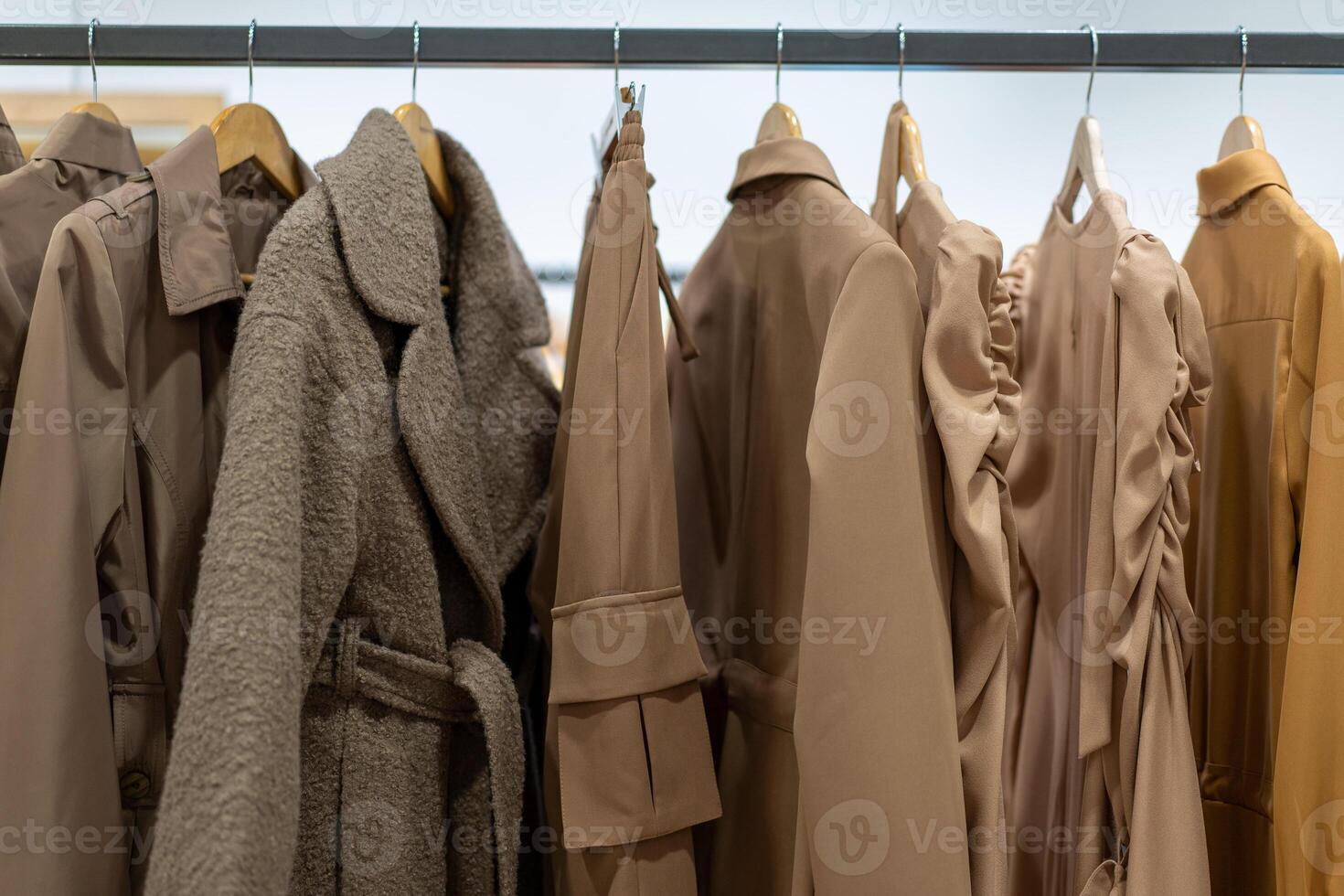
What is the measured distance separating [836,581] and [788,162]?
399mm

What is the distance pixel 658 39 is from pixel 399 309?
0.38 meters

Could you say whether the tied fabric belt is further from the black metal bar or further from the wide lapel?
the black metal bar

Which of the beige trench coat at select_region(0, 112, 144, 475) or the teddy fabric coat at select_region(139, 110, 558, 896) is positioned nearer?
the teddy fabric coat at select_region(139, 110, 558, 896)

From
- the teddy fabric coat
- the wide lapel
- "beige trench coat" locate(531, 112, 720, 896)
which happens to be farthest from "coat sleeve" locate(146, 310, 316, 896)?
"beige trench coat" locate(531, 112, 720, 896)

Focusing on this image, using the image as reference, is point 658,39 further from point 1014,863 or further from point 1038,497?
point 1014,863

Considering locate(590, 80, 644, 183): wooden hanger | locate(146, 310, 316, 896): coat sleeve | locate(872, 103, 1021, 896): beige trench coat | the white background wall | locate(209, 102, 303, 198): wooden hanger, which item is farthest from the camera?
the white background wall

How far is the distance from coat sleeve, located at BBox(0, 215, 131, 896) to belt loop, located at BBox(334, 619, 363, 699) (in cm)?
17

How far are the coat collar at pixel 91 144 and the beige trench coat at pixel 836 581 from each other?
0.61 m

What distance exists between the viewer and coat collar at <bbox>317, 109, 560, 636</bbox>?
753mm

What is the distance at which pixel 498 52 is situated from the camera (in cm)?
88

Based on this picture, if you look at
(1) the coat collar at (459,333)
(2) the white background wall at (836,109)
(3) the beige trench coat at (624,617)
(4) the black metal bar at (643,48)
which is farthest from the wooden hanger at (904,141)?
(2) the white background wall at (836,109)

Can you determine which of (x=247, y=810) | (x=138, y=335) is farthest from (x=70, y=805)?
(x=138, y=335)

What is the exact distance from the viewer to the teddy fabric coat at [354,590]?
572mm

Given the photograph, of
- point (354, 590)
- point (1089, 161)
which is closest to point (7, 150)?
point (354, 590)
